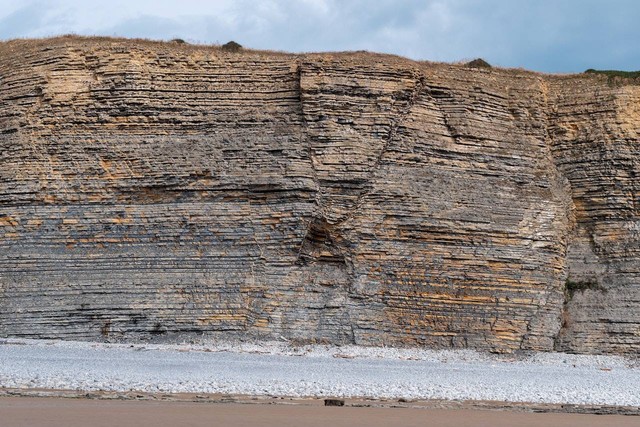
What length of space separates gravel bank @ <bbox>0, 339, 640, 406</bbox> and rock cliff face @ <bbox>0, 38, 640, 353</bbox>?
110cm

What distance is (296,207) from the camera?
978 inches

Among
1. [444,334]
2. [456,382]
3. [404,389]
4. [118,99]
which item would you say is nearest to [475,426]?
[404,389]

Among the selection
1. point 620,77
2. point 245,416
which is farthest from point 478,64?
point 245,416

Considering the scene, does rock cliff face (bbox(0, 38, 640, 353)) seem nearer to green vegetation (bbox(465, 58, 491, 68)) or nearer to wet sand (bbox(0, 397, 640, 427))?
green vegetation (bbox(465, 58, 491, 68))

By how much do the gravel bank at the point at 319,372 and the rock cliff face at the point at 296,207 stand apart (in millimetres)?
1104

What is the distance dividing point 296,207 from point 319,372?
6.31 meters

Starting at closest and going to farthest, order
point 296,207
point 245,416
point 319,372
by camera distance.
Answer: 1. point 245,416
2. point 319,372
3. point 296,207

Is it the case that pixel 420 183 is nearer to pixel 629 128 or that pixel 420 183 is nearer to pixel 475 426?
pixel 629 128

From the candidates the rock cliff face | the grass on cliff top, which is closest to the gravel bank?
the rock cliff face

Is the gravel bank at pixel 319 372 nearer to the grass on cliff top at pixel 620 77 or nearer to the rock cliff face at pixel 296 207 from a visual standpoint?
the rock cliff face at pixel 296 207

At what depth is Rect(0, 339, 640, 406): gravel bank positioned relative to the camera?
1694 cm

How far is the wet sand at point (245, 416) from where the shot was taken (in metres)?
13.0

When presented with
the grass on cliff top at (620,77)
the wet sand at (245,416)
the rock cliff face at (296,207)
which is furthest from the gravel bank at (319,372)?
the grass on cliff top at (620,77)

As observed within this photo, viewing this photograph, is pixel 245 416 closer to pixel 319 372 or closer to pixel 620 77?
pixel 319 372
